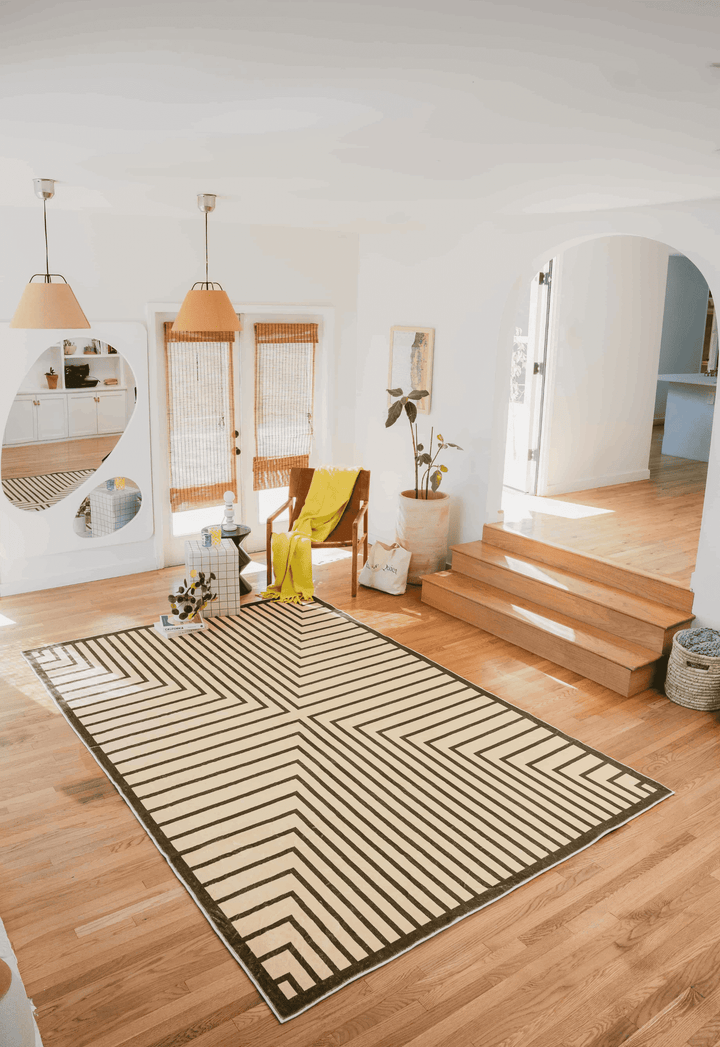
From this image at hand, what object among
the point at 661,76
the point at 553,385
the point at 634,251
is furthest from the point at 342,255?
the point at 661,76

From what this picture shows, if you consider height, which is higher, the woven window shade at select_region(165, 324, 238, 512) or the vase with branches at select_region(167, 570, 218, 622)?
the woven window shade at select_region(165, 324, 238, 512)

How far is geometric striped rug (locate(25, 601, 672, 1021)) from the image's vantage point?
3.02 meters

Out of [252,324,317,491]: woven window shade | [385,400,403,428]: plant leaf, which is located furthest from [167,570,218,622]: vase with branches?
[385,400,403,428]: plant leaf

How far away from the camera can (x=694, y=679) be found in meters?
4.53

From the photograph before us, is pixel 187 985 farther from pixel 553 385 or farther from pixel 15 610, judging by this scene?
pixel 553 385

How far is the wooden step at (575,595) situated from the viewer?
15.9 ft

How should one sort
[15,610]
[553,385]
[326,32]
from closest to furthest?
1. [326,32]
2. [15,610]
3. [553,385]

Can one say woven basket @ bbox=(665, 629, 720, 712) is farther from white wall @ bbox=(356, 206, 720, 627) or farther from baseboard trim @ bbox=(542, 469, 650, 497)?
baseboard trim @ bbox=(542, 469, 650, 497)

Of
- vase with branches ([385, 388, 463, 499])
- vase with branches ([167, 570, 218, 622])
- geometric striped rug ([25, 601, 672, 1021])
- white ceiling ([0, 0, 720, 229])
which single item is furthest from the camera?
vase with branches ([385, 388, 463, 499])

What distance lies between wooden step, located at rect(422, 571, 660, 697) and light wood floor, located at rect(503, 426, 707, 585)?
0.55 m

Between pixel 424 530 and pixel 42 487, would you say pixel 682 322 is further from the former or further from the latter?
pixel 42 487

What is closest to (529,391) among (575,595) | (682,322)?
(575,595)

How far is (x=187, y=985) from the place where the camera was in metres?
2.71

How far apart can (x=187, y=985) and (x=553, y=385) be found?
5636 mm
